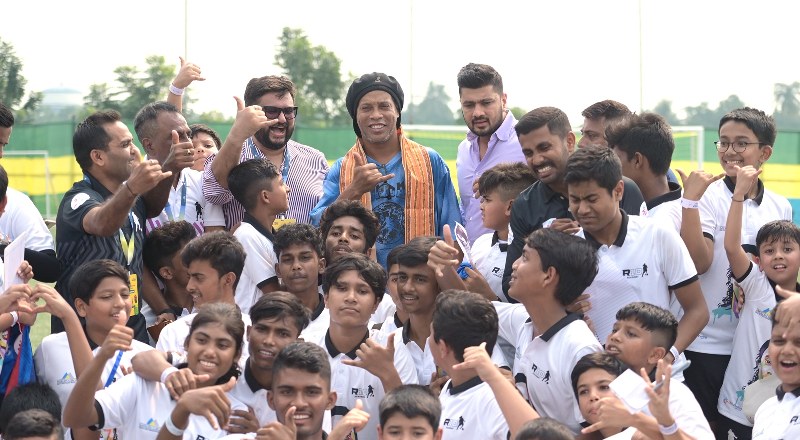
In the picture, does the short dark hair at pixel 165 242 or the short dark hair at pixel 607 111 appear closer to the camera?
the short dark hair at pixel 165 242

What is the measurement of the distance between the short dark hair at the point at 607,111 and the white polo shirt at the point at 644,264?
149 cm

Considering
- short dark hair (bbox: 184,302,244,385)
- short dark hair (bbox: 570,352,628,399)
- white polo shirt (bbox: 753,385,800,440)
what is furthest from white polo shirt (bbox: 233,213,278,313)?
white polo shirt (bbox: 753,385,800,440)

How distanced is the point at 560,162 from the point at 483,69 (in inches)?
55.5

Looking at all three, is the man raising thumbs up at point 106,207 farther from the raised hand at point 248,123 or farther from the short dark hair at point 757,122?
the short dark hair at point 757,122

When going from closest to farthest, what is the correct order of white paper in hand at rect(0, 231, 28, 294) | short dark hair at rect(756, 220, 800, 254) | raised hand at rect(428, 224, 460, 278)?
white paper in hand at rect(0, 231, 28, 294)
raised hand at rect(428, 224, 460, 278)
short dark hair at rect(756, 220, 800, 254)

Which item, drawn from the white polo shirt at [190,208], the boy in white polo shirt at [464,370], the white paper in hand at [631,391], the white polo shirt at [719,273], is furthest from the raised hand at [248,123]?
the white paper in hand at [631,391]

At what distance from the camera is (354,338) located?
233 inches

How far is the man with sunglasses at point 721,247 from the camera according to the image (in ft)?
21.1

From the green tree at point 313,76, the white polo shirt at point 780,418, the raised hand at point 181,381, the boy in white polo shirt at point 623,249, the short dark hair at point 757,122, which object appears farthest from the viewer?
the green tree at point 313,76

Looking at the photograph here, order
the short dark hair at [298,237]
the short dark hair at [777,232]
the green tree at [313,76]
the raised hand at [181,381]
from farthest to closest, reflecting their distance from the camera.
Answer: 1. the green tree at [313,76]
2. the short dark hair at [298,237]
3. the short dark hair at [777,232]
4. the raised hand at [181,381]

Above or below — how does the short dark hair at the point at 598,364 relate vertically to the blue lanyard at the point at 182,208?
below

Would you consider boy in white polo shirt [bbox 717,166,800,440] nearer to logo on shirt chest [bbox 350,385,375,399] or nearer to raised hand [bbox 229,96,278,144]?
logo on shirt chest [bbox 350,385,375,399]

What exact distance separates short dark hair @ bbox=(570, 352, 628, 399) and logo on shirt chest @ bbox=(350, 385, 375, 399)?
1071mm

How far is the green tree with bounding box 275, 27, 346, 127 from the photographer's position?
2911cm
